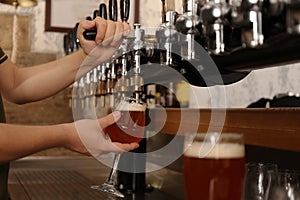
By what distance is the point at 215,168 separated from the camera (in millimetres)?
708

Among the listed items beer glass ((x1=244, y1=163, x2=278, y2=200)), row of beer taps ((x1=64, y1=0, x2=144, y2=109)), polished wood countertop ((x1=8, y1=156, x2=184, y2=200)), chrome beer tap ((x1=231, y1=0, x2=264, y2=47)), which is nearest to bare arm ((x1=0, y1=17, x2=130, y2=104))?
row of beer taps ((x1=64, y1=0, x2=144, y2=109))

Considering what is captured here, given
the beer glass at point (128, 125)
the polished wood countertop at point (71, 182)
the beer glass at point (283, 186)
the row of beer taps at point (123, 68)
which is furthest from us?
the polished wood countertop at point (71, 182)

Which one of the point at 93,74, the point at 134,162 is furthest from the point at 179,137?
the point at 93,74

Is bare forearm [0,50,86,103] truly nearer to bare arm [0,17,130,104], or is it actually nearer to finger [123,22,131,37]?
bare arm [0,17,130,104]

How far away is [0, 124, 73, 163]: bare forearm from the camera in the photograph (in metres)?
1.04

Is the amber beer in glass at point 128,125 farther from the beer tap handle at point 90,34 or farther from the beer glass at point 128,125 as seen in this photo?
the beer tap handle at point 90,34

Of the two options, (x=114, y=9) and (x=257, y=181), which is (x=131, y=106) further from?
(x=114, y=9)

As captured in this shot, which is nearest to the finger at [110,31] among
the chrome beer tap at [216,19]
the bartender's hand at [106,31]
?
the bartender's hand at [106,31]

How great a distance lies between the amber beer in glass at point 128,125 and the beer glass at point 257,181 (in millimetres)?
305

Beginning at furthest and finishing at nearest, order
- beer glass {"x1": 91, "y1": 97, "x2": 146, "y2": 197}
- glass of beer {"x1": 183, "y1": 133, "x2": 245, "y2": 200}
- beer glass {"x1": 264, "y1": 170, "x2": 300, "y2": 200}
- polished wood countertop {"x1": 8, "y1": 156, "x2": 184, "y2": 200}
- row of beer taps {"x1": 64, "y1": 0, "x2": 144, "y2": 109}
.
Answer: polished wood countertop {"x1": 8, "y1": 156, "x2": 184, "y2": 200}
row of beer taps {"x1": 64, "y1": 0, "x2": 144, "y2": 109}
beer glass {"x1": 91, "y1": 97, "x2": 146, "y2": 197}
beer glass {"x1": 264, "y1": 170, "x2": 300, "y2": 200}
glass of beer {"x1": 183, "y1": 133, "x2": 245, "y2": 200}

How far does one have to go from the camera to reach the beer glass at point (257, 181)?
1.00 meters

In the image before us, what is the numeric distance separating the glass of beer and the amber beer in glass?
421mm

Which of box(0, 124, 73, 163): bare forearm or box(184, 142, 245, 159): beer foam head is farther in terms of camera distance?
box(0, 124, 73, 163): bare forearm

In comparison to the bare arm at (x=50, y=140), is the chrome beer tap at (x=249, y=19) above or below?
above
